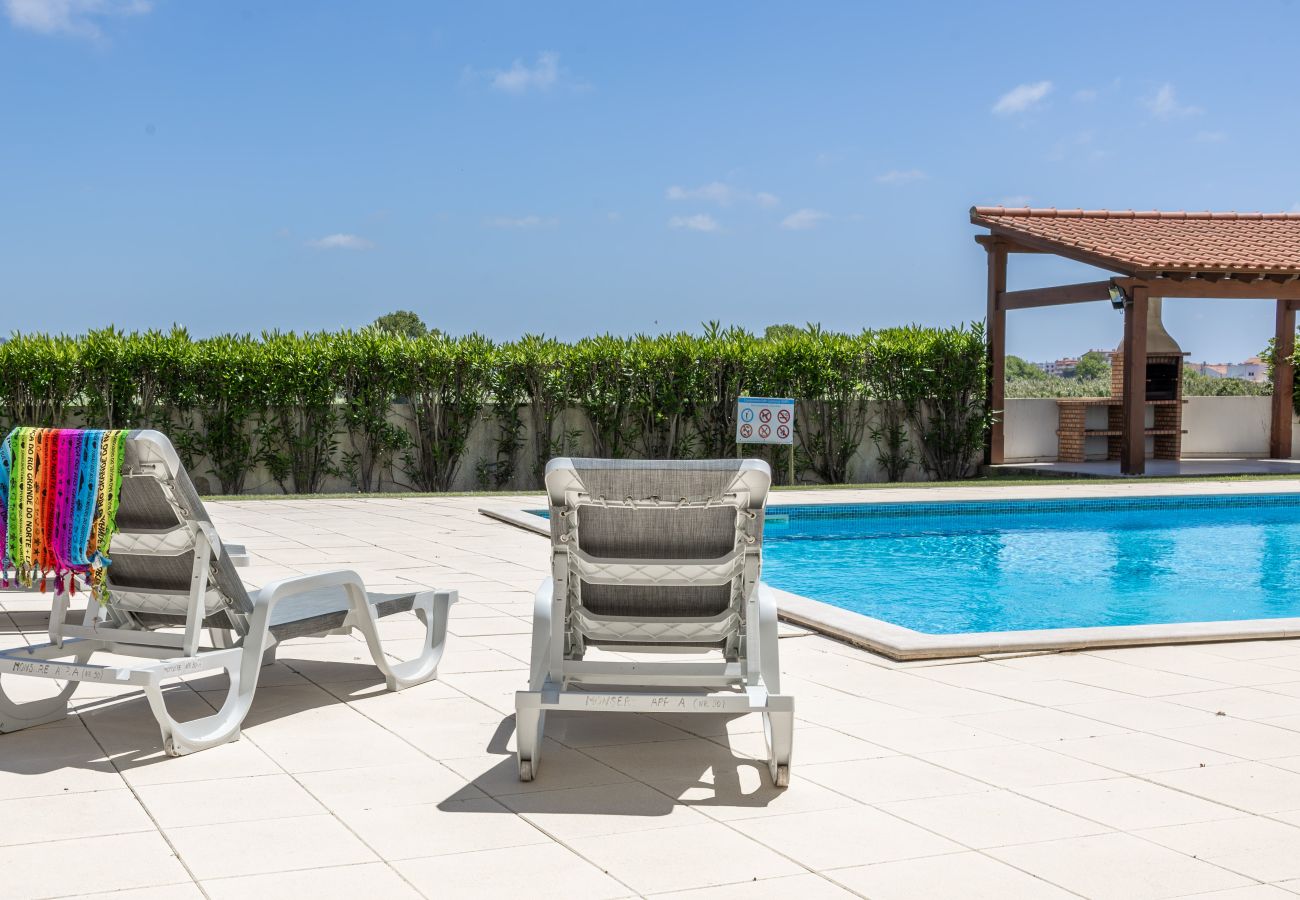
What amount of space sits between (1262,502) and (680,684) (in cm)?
1195

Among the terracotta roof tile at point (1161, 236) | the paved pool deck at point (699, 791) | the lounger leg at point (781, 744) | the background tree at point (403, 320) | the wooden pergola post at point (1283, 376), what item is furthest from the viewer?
the background tree at point (403, 320)

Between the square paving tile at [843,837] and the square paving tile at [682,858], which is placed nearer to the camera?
the square paving tile at [682,858]

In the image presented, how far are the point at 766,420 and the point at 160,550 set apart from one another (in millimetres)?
11225

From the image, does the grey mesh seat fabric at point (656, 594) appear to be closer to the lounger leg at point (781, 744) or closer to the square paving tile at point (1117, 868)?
the lounger leg at point (781, 744)

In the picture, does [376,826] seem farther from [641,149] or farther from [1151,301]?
[641,149]

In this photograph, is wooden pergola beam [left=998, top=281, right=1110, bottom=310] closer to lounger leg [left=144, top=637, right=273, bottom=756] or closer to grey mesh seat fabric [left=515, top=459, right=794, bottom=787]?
grey mesh seat fabric [left=515, top=459, right=794, bottom=787]

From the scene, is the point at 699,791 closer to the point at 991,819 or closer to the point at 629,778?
the point at 629,778

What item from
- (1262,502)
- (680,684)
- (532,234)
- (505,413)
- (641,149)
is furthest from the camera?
(532,234)

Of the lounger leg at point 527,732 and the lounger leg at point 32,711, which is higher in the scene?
the lounger leg at point 527,732

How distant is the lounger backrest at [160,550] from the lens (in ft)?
13.6

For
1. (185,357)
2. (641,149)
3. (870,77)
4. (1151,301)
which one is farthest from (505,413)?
(641,149)

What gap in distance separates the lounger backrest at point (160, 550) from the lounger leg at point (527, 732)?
1261 mm

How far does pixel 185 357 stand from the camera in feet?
50.0

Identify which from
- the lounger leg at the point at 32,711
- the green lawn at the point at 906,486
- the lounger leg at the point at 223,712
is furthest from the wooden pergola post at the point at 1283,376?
the lounger leg at the point at 32,711
